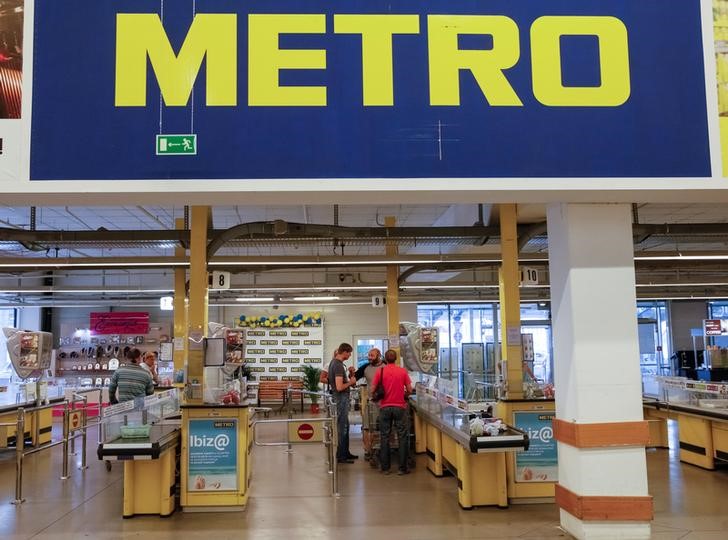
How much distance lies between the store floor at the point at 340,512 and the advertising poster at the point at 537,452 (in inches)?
13.7

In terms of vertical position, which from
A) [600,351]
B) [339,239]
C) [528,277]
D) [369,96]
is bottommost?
[600,351]

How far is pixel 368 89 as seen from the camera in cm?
425

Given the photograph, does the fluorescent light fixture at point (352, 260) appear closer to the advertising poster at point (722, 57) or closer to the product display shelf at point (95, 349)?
the advertising poster at point (722, 57)

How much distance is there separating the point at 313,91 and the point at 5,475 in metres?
7.78

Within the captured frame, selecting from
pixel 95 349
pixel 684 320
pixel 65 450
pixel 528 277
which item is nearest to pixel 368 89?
pixel 528 277

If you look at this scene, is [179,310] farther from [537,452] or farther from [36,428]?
[537,452]

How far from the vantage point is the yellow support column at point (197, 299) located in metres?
7.34

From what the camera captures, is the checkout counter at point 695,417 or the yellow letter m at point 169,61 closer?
the yellow letter m at point 169,61

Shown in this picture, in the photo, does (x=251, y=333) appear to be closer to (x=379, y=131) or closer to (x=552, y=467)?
(x=552, y=467)

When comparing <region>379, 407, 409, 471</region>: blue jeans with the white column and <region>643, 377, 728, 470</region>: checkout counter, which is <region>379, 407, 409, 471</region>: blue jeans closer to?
the white column

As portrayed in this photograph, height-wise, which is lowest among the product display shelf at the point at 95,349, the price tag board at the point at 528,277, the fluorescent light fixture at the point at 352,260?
the product display shelf at the point at 95,349

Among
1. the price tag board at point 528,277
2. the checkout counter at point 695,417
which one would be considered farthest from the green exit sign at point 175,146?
the checkout counter at point 695,417

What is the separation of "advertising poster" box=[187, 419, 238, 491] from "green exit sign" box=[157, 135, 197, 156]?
3493 millimetres

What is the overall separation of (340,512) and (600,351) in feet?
10.9
